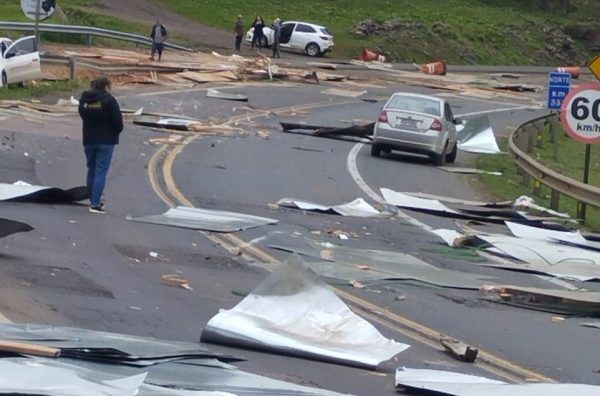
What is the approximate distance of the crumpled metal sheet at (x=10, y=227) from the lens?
509 inches

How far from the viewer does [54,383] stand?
21.1 ft

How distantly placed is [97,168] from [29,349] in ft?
30.6

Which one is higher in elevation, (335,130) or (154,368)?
(154,368)

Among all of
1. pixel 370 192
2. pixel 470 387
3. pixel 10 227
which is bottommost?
pixel 370 192

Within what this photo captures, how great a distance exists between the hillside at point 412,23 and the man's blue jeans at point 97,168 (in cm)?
4161

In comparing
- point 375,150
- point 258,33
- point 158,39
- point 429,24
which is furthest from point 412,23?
point 375,150

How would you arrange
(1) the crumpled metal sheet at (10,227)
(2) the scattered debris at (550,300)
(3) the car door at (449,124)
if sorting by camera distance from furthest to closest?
(3) the car door at (449,124), (2) the scattered debris at (550,300), (1) the crumpled metal sheet at (10,227)

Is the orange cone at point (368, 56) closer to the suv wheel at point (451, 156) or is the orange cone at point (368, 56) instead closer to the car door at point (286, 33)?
the car door at point (286, 33)

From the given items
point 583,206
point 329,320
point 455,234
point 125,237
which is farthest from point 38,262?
point 583,206

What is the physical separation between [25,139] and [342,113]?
16092 mm

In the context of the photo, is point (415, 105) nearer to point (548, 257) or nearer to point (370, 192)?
point (370, 192)

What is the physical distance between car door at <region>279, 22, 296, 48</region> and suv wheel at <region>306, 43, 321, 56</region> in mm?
1045

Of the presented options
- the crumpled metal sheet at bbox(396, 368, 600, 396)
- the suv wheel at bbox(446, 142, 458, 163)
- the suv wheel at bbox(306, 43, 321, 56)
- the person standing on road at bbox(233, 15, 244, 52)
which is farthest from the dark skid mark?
the suv wheel at bbox(306, 43, 321, 56)

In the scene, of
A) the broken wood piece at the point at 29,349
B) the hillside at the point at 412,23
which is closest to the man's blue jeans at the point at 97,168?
the broken wood piece at the point at 29,349
